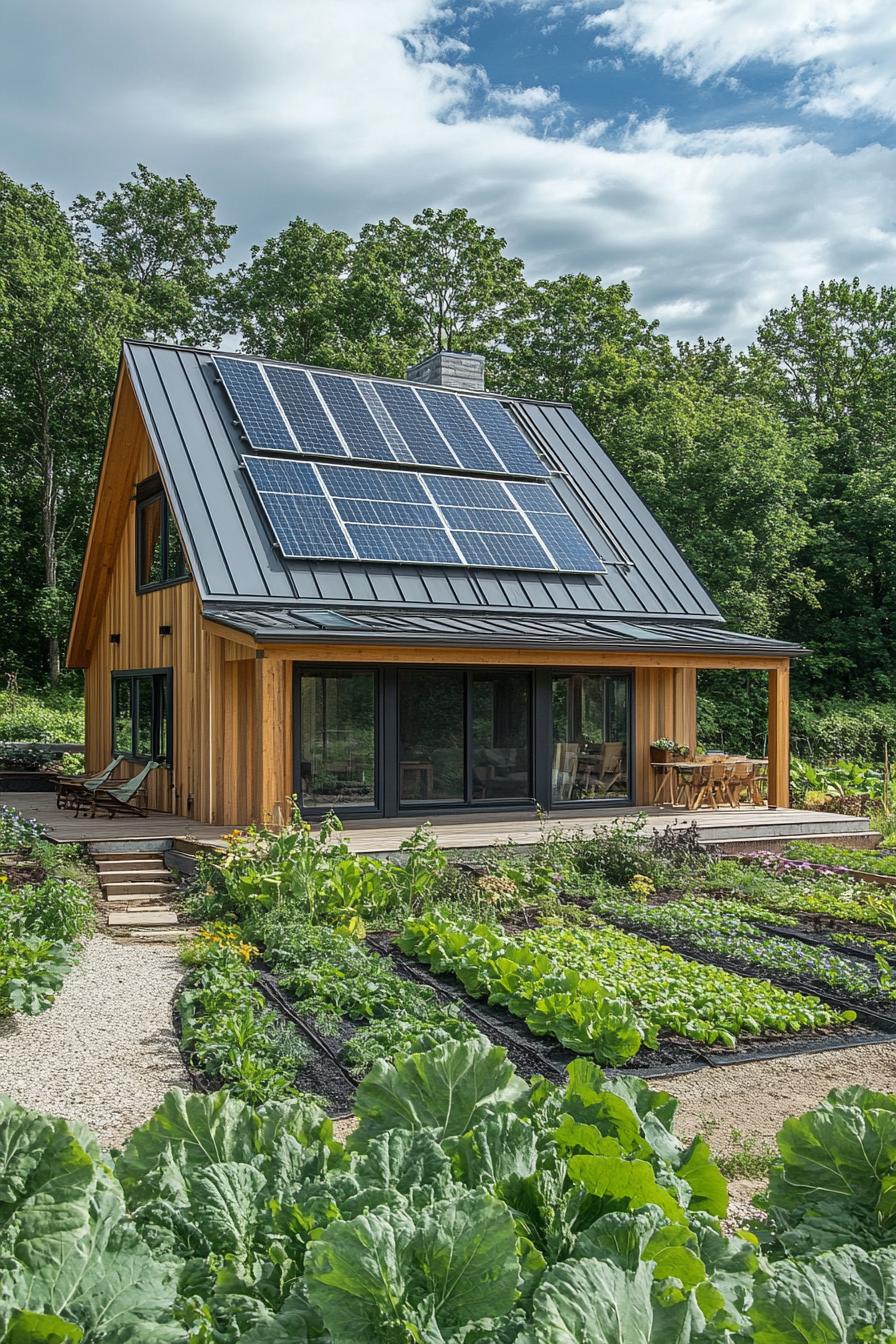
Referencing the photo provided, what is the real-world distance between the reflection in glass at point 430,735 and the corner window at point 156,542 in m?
3.30

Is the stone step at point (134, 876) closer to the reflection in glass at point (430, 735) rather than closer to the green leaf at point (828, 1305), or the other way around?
the reflection in glass at point (430, 735)

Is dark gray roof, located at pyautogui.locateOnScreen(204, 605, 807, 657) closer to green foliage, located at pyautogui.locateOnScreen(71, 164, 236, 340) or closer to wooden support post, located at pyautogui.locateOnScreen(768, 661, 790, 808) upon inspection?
wooden support post, located at pyautogui.locateOnScreen(768, 661, 790, 808)

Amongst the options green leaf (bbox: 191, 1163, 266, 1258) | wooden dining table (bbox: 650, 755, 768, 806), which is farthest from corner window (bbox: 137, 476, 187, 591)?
green leaf (bbox: 191, 1163, 266, 1258)

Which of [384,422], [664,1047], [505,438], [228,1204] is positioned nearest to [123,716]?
[384,422]

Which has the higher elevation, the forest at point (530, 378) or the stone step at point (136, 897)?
the forest at point (530, 378)

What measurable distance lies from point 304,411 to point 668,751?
22.8 ft

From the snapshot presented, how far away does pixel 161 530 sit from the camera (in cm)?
1449

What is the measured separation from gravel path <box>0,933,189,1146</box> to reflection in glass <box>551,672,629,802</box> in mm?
7469

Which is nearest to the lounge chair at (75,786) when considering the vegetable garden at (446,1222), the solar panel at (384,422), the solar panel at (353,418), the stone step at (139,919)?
the stone step at (139,919)

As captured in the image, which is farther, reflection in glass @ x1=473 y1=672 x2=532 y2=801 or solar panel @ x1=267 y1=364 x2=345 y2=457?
solar panel @ x1=267 y1=364 x2=345 y2=457

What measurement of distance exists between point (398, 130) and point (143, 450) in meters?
5.80

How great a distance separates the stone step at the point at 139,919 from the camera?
28.4 ft

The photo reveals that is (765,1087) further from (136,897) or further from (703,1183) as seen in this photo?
(136,897)

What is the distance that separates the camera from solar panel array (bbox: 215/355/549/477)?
14648mm
